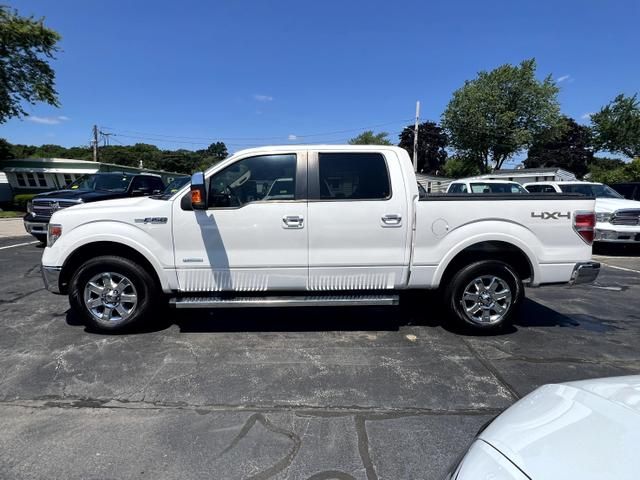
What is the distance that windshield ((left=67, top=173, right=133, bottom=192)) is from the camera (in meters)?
12.0

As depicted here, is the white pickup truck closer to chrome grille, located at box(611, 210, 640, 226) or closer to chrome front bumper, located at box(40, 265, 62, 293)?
chrome front bumper, located at box(40, 265, 62, 293)

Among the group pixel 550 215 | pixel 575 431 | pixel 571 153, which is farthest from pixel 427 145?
pixel 575 431

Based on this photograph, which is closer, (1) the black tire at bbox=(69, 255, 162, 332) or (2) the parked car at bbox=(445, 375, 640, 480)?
(2) the parked car at bbox=(445, 375, 640, 480)

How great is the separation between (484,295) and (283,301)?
226 centimetres

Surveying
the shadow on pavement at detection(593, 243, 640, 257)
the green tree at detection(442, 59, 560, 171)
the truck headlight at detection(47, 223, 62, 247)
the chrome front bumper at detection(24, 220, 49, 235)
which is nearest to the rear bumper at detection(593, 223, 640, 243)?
the shadow on pavement at detection(593, 243, 640, 257)

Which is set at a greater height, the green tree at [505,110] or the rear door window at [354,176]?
the green tree at [505,110]

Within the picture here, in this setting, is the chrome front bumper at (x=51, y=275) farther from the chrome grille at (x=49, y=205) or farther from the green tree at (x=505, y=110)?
the green tree at (x=505, y=110)

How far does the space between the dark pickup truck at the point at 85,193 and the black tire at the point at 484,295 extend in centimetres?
913

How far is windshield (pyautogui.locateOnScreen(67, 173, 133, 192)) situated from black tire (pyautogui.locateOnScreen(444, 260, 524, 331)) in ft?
33.3

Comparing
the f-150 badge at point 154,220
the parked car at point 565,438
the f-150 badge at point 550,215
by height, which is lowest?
the parked car at point 565,438

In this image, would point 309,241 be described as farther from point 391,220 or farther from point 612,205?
point 612,205

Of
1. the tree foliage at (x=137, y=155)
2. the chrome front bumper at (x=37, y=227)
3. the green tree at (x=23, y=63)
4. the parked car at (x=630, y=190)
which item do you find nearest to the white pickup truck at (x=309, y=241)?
the chrome front bumper at (x=37, y=227)

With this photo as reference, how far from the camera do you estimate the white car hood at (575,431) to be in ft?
4.35

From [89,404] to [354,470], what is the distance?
7.21 ft
